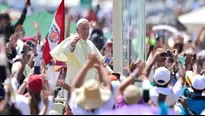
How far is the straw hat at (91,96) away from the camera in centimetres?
740

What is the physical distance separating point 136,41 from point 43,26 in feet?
15.1

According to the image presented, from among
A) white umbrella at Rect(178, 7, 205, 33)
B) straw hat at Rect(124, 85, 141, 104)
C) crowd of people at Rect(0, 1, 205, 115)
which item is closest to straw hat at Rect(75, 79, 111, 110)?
crowd of people at Rect(0, 1, 205, 115)

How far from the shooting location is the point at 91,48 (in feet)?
35.9

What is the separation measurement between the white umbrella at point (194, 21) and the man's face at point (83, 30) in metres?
14.1

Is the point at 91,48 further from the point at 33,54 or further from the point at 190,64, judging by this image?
the point at 190,64

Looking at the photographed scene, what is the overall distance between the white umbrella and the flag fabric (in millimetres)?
12641

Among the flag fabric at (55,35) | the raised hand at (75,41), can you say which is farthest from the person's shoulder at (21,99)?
the flag fabric at (55,35)

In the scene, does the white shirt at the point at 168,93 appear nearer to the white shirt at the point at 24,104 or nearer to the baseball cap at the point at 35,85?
the white shirt at the point at 24,104

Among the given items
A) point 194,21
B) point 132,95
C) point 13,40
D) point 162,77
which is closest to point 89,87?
point 132,95

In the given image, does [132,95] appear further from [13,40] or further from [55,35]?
[55,35]

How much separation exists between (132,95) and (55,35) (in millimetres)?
5023

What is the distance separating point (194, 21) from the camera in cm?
2525

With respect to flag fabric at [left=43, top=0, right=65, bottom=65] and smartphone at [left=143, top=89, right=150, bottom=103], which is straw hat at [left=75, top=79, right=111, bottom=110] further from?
flag fabric at [left=43, top=0, right=65, bottom=65]

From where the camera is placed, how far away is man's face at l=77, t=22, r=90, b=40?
416 inches
